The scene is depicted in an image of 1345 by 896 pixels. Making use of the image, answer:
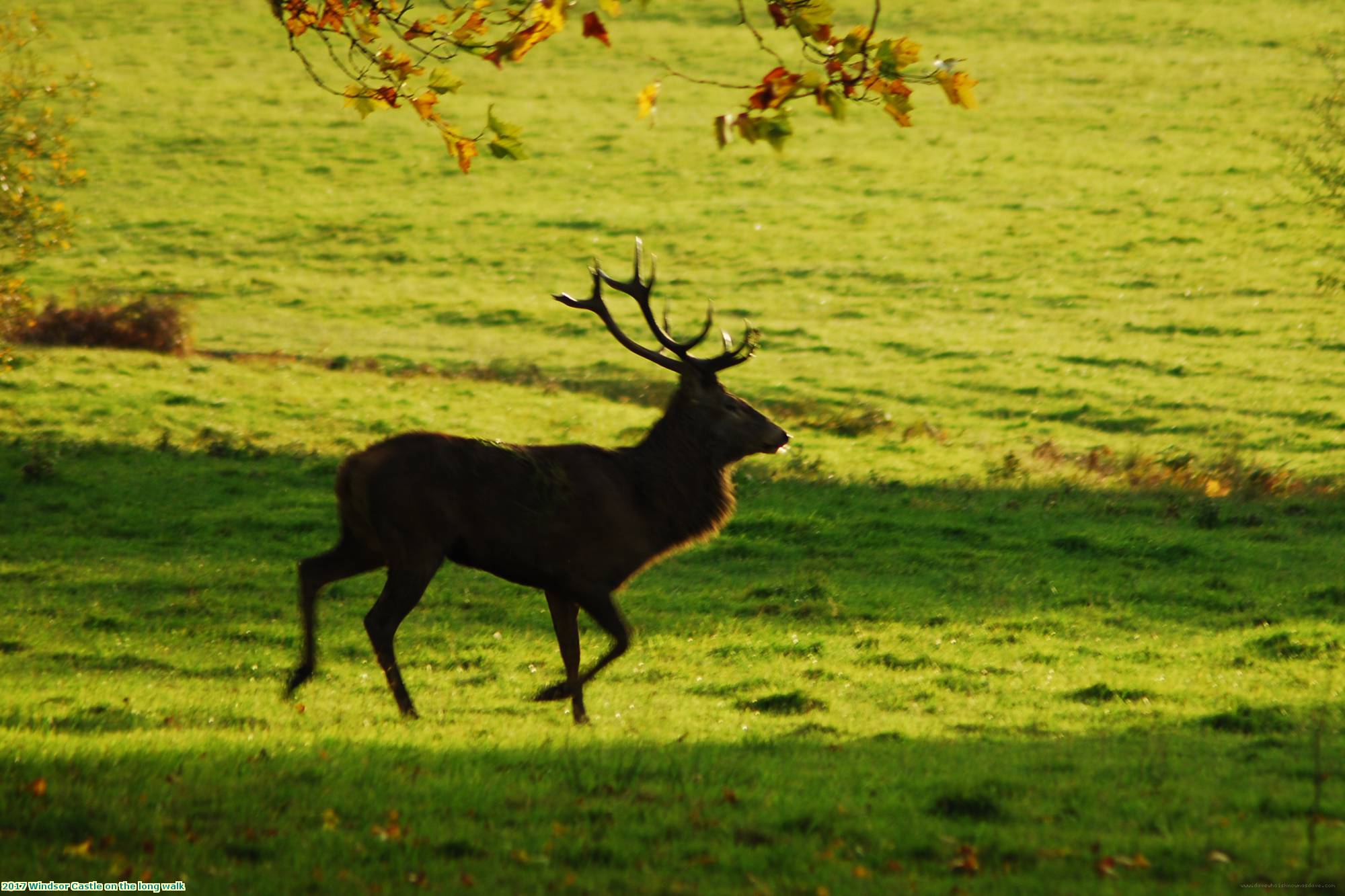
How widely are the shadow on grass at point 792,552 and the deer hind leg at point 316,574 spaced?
3108mm

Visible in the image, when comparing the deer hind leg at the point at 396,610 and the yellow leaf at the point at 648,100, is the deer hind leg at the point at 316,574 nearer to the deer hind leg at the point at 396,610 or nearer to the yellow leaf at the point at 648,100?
the deer hind leg at the point at 396,610

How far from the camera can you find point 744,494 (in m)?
18.6

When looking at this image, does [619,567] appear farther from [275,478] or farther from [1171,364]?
[1171,364]

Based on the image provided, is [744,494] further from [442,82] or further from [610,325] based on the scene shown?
[442,82]

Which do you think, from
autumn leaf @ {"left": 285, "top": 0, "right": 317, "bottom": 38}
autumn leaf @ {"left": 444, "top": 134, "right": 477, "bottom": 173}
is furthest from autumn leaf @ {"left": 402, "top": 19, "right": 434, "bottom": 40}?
autumn leaf @ {"left": 285, "top": 0, "right": 317, "bottom": 38}

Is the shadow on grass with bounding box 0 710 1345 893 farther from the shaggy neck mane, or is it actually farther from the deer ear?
the deer ear

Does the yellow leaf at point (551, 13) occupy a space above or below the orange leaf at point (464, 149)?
above

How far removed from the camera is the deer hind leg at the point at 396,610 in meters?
9.80

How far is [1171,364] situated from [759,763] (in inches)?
931

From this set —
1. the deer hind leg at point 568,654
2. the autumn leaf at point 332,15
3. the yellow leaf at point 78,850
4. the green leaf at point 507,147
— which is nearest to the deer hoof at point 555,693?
the deer hind leg at point 568,654

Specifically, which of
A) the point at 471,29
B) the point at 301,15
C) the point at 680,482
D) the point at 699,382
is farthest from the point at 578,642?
the point at 301,15

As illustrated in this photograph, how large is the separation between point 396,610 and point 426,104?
3477 millimetres

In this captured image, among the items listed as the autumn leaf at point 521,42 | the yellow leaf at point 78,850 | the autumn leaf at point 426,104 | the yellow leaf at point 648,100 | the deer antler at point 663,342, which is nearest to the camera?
the yellow leaf at point 78,850

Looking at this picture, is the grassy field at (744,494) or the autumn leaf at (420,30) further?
the autumn leaf at (420,30)
